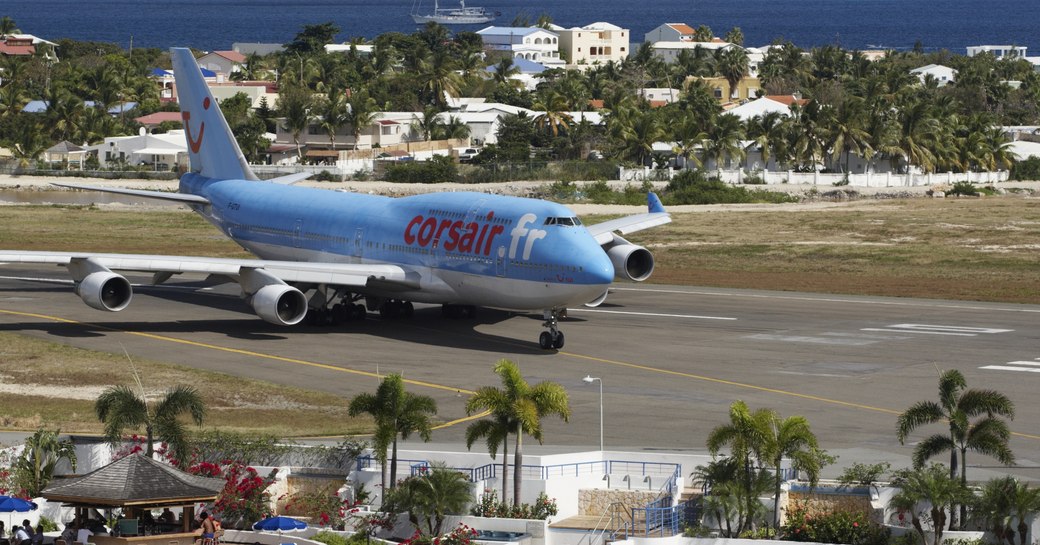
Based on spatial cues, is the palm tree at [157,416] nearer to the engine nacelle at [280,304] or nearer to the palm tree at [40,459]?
the palm tree at [40,459]

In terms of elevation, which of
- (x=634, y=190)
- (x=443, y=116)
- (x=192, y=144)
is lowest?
(x=192, y=144)

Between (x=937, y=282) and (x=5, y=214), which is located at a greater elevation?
(x=5, y=214)

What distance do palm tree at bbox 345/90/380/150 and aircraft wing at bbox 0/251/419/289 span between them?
99810mm

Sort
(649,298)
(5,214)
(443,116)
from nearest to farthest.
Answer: (649,298) → (5,214) → (443,116)

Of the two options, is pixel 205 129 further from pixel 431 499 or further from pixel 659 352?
pixel 431 499

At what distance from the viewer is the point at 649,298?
3083 inches

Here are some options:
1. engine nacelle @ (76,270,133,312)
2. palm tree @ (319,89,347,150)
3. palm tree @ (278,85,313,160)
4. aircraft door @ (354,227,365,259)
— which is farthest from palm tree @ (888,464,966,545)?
palm tree @ (319,89,347,150)

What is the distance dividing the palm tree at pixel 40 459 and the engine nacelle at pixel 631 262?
3179 centimetres

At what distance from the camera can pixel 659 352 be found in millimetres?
61750

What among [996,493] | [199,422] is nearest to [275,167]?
[199,422]

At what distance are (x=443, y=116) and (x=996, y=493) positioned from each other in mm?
147337

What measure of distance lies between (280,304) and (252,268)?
2016 mm

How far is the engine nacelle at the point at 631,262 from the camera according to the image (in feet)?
230

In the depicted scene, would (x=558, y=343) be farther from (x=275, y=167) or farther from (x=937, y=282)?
(x=275, y=167)
